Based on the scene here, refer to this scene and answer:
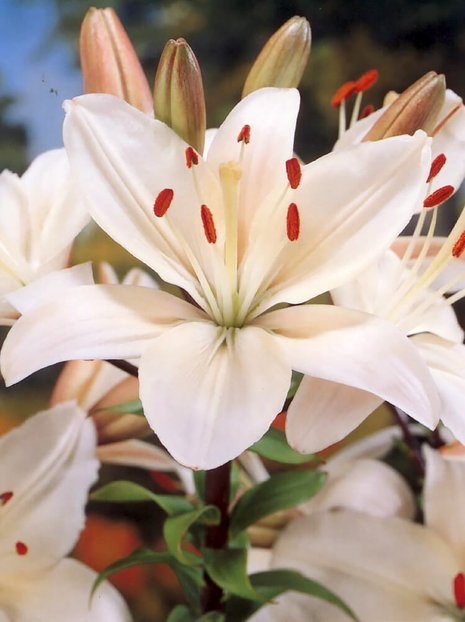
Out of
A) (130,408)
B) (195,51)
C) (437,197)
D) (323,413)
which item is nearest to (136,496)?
(130,408)

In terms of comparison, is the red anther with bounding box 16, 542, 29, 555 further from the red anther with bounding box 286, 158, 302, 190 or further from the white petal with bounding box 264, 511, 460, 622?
the red anther with bounding box 286, 158, 302, 190

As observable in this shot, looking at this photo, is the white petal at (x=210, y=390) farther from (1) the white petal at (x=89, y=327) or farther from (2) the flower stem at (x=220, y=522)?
(2) the flower stem at (x=220, y=522)

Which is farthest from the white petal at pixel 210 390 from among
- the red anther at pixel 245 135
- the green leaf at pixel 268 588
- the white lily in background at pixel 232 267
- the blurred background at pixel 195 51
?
the blurred background at pixel 195 51

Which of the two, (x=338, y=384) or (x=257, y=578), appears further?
(x=257, y=578)

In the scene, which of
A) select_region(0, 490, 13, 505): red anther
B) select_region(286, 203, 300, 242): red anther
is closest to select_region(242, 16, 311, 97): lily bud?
select_region(286, 203, 300, 242): red anther

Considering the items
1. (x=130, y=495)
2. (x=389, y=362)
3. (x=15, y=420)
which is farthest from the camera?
(x=15, y=420)

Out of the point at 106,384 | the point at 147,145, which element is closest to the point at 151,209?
the point at 147,145

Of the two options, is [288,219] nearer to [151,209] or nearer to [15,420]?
[151,209]
